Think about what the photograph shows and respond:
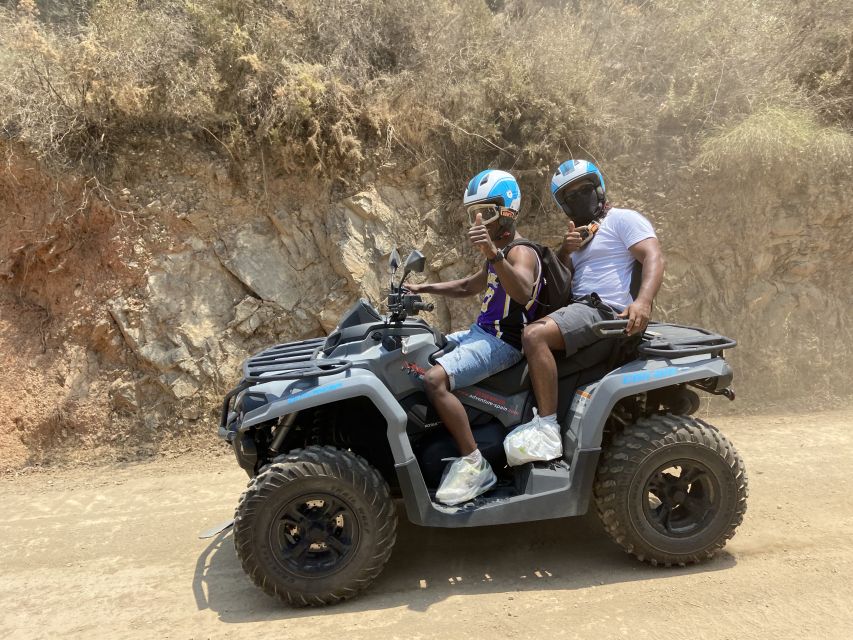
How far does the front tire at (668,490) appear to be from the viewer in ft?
12.9

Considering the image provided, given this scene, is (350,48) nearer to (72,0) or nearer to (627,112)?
(627,112)

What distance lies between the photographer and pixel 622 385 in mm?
3928

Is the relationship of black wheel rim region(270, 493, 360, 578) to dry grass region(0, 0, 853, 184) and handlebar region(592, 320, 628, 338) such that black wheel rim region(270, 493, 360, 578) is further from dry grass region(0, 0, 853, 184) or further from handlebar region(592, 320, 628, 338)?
dry grass region(0, 0, 853, 184)

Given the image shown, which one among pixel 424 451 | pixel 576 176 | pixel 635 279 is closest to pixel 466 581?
pixel 424 451

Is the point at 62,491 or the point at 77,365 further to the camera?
the point at 77,365

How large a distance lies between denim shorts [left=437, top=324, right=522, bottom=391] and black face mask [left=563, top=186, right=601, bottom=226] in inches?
42.6

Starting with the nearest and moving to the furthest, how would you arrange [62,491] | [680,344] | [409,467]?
1. [409,467]
2. [680,344]
3. [62,491]

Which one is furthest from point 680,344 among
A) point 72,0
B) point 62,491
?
point 72,0

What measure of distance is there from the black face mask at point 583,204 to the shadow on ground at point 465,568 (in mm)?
2169

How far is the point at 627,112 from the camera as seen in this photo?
8859mm

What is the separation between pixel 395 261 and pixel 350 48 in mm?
5298

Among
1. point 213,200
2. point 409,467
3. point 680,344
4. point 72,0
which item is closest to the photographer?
point 409,467

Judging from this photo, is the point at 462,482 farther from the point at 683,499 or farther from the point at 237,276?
the point at 237,276

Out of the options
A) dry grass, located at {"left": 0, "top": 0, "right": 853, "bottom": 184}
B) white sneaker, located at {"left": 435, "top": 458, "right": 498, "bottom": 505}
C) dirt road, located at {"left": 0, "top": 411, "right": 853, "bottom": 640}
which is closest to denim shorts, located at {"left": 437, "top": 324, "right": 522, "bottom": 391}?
white sneaker, located at {"left": 435, "top": 458, "right": 498, "bottom": 505}
